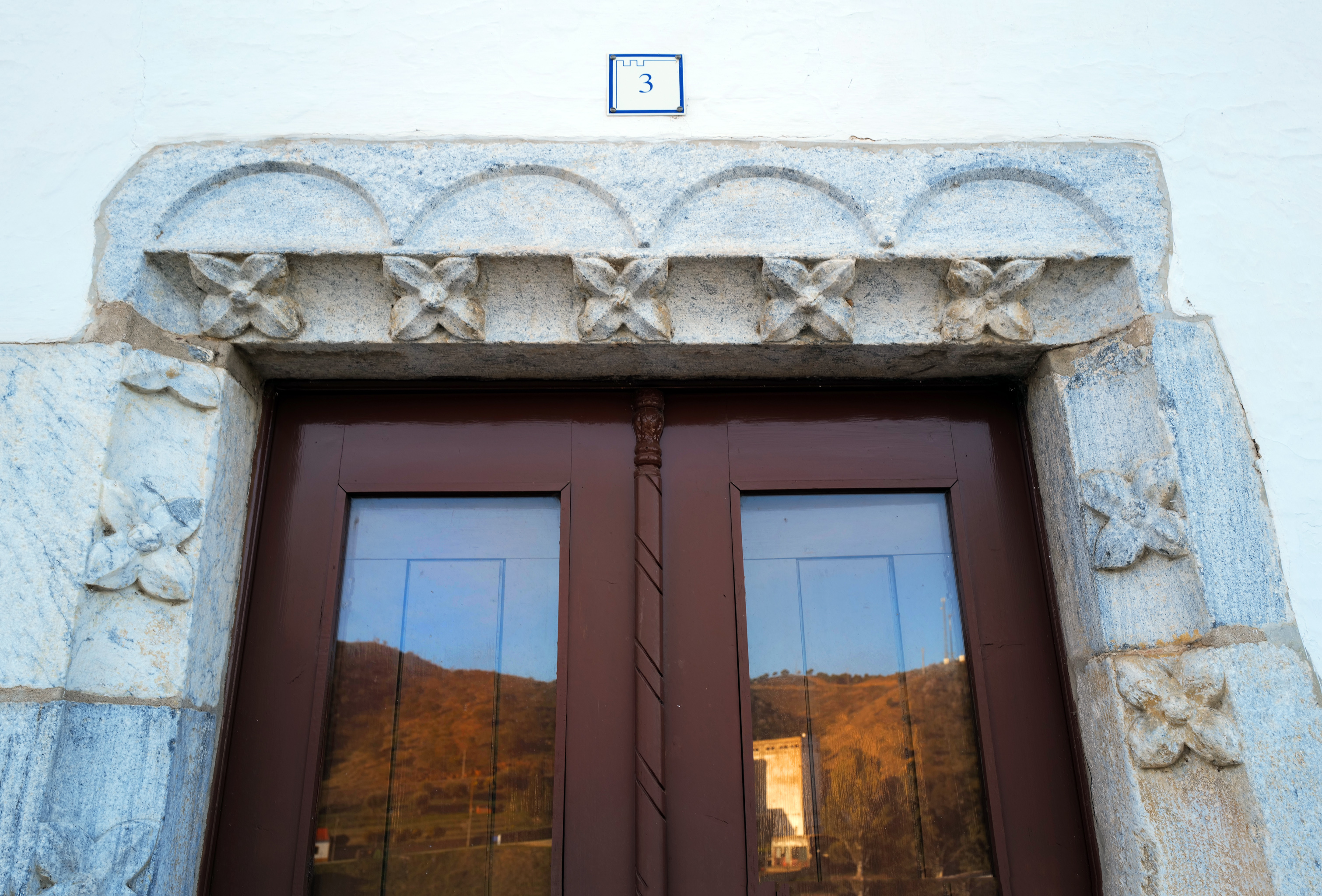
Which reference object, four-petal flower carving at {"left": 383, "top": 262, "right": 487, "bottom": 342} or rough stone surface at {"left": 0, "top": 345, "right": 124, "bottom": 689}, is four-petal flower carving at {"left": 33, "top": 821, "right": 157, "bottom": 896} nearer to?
rough stone surface at {"left": 0, "top": 345, "right": 124, "bottom": 689}

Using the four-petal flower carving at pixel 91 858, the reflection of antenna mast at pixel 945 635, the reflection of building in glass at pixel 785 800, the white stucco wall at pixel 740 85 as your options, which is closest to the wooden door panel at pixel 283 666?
the four-petal flower carving at pixel 91 858

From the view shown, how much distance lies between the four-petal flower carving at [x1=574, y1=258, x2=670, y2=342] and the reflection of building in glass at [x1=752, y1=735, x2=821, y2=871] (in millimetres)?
828

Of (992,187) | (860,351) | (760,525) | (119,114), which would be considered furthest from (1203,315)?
(119,114)

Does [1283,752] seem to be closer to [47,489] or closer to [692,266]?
[692,266]

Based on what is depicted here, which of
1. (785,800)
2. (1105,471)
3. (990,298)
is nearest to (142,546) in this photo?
(785,800)

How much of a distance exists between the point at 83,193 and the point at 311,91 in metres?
0.48

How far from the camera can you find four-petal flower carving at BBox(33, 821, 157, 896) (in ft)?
4.16

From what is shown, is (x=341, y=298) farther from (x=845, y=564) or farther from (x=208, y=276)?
(x=845, y=564)

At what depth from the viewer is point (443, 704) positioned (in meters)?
1.63

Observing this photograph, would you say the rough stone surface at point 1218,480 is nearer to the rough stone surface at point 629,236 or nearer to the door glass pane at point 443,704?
the rough stone surface at point 629,236

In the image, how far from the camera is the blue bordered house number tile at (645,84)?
174cm

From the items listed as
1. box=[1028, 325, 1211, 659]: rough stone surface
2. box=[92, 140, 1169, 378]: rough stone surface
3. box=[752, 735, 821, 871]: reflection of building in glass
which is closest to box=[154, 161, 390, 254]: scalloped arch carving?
box=[92, 140, 1169, 378]: rough stone surface

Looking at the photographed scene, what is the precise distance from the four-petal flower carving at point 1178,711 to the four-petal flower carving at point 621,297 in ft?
3.44

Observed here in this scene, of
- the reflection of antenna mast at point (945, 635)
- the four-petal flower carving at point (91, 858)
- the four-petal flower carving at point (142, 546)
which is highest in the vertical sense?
the four-petal flower carving at point (142, 546)
